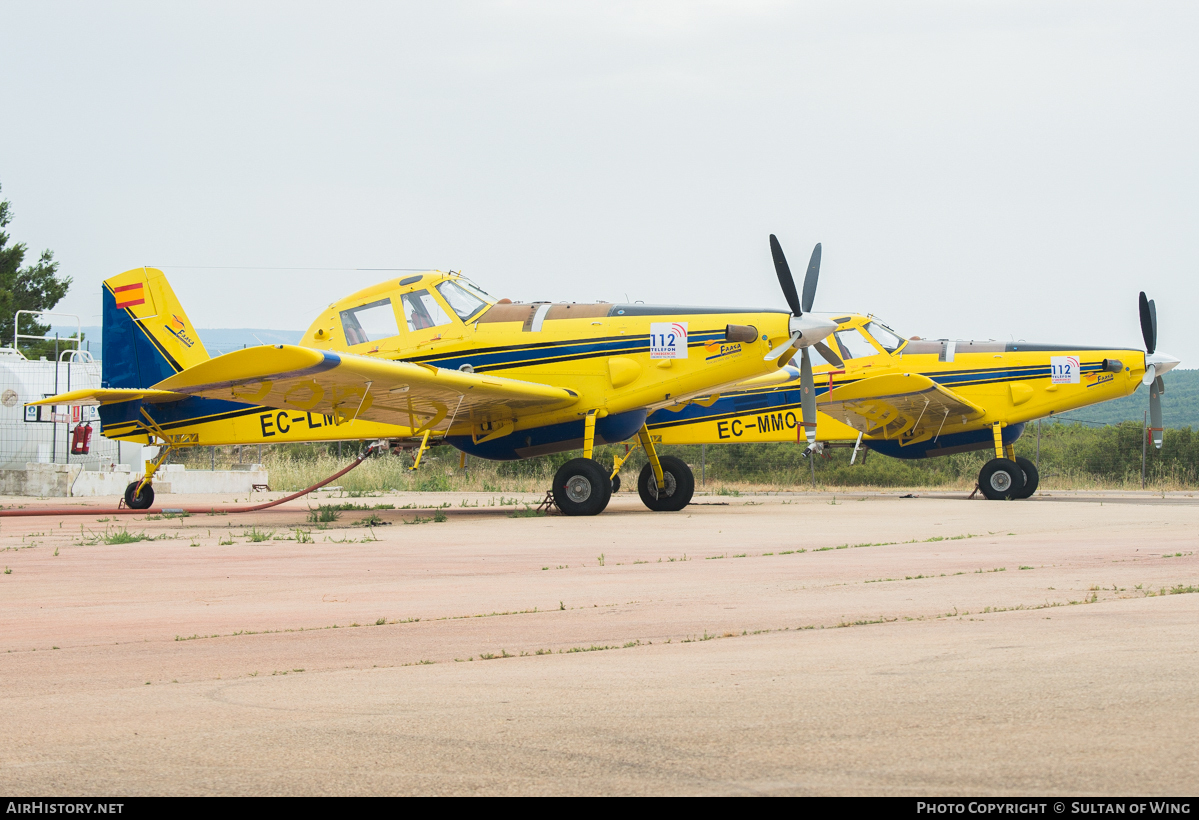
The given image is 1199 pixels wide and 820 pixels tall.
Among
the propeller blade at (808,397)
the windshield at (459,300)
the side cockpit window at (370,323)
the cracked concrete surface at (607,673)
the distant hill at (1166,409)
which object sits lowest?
the cracked concrete surface at (607,673)

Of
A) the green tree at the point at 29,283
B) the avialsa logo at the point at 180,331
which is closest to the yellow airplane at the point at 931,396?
the avialsa logo at the point at 180,331

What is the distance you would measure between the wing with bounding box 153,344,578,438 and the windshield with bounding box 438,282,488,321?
56.8 inches

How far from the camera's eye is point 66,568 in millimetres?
8742

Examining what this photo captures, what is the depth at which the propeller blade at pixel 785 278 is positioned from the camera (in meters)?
15.3

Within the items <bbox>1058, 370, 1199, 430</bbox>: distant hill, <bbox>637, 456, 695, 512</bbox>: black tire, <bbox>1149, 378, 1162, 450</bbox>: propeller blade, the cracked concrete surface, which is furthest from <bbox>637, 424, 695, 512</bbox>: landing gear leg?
Answer: <bbox>1058, 370, 1199, 430</bbox>: distant hill

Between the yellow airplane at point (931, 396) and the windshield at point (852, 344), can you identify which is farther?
the windshield at point (852, 344)

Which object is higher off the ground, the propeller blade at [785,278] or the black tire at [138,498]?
the propeller blade at [785,278]

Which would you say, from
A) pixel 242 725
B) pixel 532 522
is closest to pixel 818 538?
pixel 532 522

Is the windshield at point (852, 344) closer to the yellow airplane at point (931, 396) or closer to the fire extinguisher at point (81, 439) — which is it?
the yellow airplane at point (931, 396)

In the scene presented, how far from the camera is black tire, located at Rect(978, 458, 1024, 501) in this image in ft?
66.3

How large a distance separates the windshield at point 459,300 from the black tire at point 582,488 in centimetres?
279

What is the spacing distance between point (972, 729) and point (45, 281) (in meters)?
53.1

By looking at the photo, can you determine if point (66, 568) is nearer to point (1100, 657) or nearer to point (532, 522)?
point (532, 522)

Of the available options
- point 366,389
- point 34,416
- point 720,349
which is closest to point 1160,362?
point 720,349
